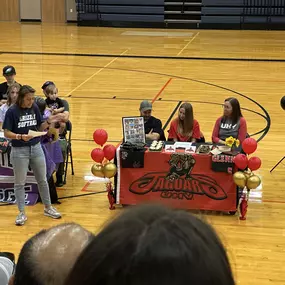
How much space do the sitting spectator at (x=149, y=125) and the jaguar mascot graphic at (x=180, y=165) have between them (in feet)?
2.71

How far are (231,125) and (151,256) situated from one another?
698cm

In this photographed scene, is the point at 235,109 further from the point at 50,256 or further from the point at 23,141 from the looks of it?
the point at 50,256

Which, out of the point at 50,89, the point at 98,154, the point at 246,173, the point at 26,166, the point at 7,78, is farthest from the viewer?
the point at 7,78

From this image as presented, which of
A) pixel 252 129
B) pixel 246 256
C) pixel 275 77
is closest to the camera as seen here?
pixel 246 256

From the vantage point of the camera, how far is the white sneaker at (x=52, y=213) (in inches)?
271

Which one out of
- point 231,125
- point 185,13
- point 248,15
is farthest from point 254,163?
point 185,13

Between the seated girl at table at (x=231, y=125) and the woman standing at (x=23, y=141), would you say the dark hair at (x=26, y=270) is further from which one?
the seated girl at table at (x=231, y=125)

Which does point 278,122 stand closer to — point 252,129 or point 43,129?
point 252,129

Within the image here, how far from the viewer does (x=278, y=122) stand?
11.1 metres

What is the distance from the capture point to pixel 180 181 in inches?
278

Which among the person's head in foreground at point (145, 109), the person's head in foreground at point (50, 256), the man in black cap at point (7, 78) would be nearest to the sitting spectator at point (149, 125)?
the person's head in foreground at point (145, 109)

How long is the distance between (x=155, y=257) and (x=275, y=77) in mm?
15166

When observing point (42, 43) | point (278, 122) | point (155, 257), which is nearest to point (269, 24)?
point (42, 43)

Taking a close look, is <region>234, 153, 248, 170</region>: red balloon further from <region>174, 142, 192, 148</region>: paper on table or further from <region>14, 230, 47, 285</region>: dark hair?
<region>14, 230, 47, 285</region>: dark hair
